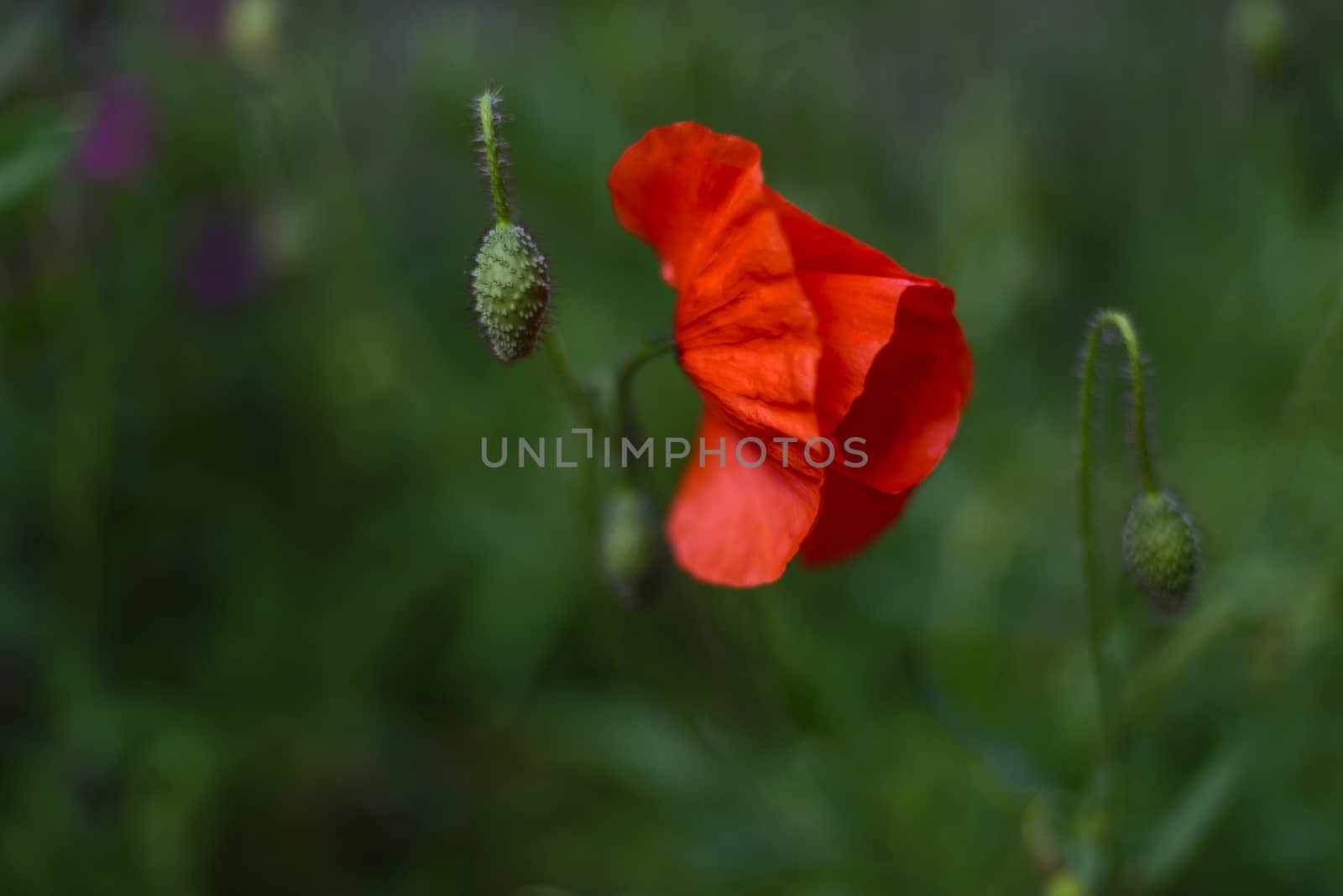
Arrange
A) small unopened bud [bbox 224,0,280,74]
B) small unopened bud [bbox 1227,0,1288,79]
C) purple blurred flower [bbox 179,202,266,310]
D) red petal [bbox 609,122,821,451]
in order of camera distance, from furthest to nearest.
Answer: purple blurred flower [bbox 179,202,266,310]
small unopened bud [bbox 224,0,280,74]
small unopened bud [bbox 1227,0,1288,79]
red petal [bbox 609,122,821,451]

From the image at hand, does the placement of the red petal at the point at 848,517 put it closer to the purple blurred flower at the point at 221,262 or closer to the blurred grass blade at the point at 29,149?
the blurred grass blade at the point at 29,149

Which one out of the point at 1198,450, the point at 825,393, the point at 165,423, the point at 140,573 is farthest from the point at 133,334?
the point at 1198,450

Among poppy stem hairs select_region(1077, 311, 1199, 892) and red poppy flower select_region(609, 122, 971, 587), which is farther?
poppy stem hairs select_region(1077, 311, 1199, 892)

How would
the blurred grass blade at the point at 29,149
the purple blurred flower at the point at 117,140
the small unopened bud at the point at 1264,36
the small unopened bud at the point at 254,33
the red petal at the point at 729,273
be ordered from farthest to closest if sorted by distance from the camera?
1. the purple blurred flower at the point at 117,140
2. the small unopened bud at the point at 254,33
3. the small unopened bud at the point at 1264,36
4. the blurred grass blade at the point at 29,149
5. the red petal at the point at 729,273

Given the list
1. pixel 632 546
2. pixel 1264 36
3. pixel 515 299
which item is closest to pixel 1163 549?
pixel 632 546

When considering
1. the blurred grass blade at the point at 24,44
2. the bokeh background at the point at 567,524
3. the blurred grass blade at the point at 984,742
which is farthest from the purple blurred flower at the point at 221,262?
the blurred grass blade at the point at 984,742

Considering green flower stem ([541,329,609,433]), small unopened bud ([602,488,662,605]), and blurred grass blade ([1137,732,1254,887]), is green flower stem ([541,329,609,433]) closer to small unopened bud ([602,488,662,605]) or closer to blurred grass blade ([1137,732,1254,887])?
small unopened bud ([602,488,662,605])

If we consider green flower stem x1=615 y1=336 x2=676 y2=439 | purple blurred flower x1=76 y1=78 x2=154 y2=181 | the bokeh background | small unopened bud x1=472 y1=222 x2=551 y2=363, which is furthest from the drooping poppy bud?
purple blurred flower x1=76 y1=78 x2=154 y2=181
